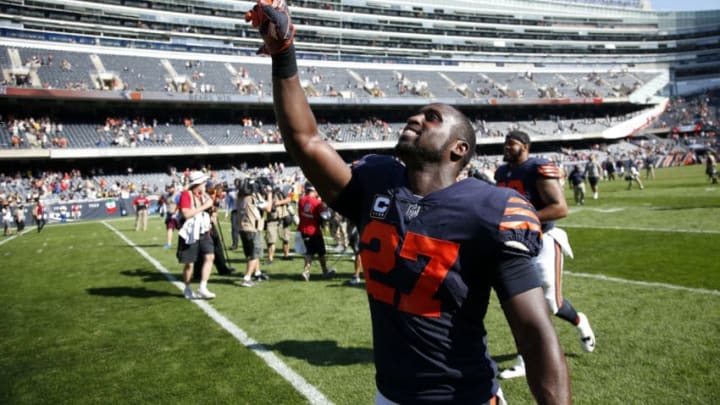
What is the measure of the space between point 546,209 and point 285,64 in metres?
3.12

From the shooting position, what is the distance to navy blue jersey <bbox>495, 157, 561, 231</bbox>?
14.1 ft

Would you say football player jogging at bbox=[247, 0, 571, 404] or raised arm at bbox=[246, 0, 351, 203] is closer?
football player jogging at bbox=[247, 0, 571, 404]

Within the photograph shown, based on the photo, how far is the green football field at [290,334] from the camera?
166 inches

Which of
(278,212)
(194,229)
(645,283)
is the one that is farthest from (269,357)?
(278,212)

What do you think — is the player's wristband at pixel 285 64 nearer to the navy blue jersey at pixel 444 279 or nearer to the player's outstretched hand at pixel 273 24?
the player's outstretched hand at pixel 273 24

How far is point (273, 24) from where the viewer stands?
179cm

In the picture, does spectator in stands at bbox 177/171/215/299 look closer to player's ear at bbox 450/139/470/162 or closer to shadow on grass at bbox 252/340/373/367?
shadow on grass at bbox 252/340/373/367

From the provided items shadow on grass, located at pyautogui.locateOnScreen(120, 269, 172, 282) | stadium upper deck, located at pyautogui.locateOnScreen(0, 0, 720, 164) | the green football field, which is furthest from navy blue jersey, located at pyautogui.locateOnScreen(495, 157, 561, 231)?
stadium upper deck, located at pyautogui.locateOnScreen(0, 0, 720, 164)

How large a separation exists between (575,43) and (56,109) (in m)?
78.1

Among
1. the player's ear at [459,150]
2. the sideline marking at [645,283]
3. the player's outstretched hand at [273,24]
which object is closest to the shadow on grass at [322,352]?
the player's ear at [459,150]

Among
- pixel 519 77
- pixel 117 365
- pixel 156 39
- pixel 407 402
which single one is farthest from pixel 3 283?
pixel 519 77

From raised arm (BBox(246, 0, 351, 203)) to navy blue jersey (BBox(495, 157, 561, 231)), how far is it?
2.82 meters

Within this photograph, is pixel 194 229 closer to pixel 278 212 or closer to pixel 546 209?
pixel 278 212

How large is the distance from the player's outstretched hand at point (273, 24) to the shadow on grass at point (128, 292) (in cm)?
768
